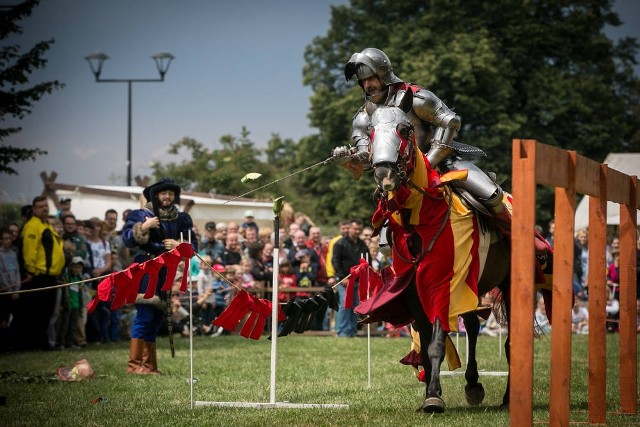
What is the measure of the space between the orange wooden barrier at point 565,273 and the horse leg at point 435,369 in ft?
3.75

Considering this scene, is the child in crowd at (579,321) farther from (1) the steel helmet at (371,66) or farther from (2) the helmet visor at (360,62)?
(2) the helmet visor at (360,62)

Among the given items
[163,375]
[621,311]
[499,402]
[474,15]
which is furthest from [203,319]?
[474,15]

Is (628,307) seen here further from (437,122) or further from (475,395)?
(437,122)

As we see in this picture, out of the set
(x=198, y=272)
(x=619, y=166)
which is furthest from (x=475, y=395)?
(x=619, y=166)

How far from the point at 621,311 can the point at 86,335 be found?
10768 mm

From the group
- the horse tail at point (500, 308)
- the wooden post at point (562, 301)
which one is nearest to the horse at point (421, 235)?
the horse tail at point (500, 308)

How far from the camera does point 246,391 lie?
1002 centimetres

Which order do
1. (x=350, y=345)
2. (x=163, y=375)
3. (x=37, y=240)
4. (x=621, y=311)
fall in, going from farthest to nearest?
(x=350, y=345) → (x=37, y=240) → (x=163, y=375) → (x=621, y=311)

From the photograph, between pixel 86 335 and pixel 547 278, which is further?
pixel 86 335

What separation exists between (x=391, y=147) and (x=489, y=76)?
110 ft

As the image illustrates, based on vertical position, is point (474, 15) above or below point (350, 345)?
above

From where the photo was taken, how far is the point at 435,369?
815cm

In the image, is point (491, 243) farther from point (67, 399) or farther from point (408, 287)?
point (67, 399)

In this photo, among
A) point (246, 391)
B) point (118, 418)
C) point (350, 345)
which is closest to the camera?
point (118, 418)
